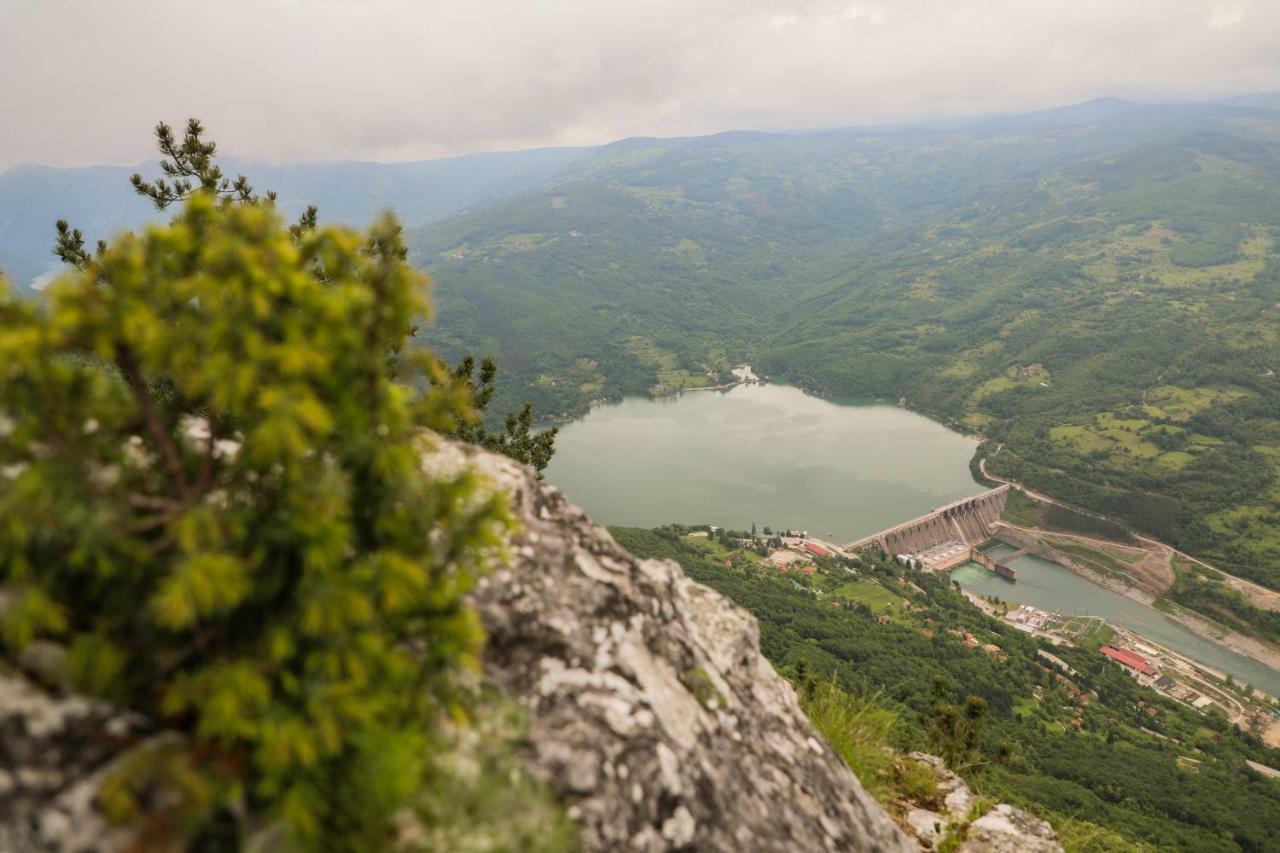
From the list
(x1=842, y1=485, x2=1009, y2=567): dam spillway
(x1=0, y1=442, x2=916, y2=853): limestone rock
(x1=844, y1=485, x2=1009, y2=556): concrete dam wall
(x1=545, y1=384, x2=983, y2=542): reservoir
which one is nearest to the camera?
(x1=0, y1=442, x2=916, y2=853): limestone rock

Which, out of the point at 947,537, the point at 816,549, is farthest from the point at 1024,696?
the point at 947,537

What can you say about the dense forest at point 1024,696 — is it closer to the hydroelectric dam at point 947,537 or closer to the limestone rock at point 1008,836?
the hydroelectric dam at point 947,537

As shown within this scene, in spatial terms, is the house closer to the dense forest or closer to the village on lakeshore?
the village on lakeshore

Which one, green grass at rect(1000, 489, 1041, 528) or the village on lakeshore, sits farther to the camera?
green grass at rect(1000, 489, 1041, 528)

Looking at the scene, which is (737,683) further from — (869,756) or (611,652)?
(869,756)

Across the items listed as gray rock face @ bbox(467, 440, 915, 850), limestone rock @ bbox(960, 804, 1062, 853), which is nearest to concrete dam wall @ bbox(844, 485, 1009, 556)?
limestone rock @ bbox(960, 804, 1062, 853)

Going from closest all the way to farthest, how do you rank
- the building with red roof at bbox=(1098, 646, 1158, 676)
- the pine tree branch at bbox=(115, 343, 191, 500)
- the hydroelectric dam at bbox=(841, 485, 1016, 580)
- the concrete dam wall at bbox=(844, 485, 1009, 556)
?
1. the pine tree branch at bbox=(115, 343, 191, 500)
2. the building with red roof at bbox=(1098, 646, 1158, 676)
3. the hydroelectric dam at bbox=(841, 485, 1016, 580)
4. the concrete dam wall at bbox=(844, 485, 1009, 556)

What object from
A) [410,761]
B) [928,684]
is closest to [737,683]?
[410,761]
